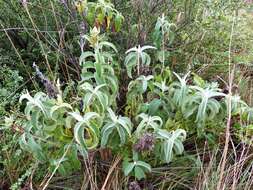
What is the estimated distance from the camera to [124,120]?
1.60 meters

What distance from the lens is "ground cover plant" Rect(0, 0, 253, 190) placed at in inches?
62.2

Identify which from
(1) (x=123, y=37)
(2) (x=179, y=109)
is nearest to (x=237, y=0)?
(1) (x=123, y=37)

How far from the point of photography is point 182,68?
96.0 inches

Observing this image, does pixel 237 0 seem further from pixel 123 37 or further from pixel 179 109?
pixel 179 109

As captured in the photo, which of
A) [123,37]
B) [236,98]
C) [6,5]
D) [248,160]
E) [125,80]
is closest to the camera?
[236,98]

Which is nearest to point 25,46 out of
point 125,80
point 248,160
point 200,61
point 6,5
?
point 6,5

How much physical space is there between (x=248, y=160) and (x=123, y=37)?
89 cm

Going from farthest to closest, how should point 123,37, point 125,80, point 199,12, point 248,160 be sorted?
point 199,12
point 123,37
point 125,80
point 248,160

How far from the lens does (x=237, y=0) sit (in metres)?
2.62

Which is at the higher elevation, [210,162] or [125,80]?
[125,80]

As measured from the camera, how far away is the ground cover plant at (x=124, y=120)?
5.19 ft

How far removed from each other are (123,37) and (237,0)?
0.79 metres

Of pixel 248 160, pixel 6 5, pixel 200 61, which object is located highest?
pixel 6 5

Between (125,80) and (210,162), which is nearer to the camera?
(210,162)
